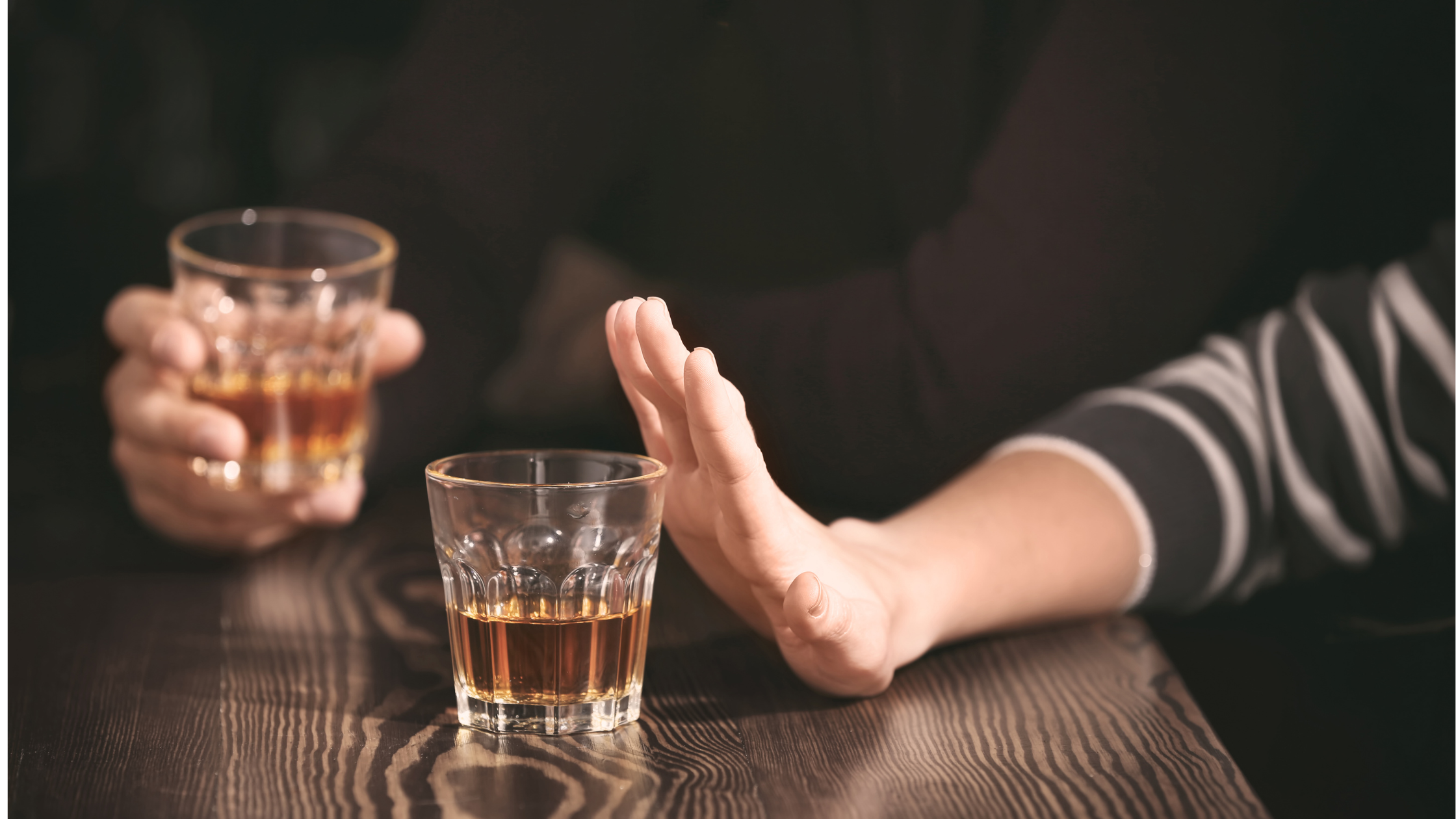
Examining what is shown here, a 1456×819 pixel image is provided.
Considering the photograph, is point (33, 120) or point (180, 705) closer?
point (180, 705)

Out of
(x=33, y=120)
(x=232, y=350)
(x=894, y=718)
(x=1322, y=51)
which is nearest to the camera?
(x=894, y=718)

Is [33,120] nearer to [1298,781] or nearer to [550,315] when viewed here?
[550,315]

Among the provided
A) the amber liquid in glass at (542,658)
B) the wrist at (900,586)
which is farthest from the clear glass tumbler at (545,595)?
the wrist at (900,586)

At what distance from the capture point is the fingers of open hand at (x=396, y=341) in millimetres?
853

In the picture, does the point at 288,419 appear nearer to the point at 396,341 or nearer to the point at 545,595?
the point at 396,341

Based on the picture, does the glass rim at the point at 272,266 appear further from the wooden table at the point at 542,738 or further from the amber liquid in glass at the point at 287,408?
the wooden table at the point at 542,738

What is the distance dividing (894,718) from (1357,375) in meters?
0.55

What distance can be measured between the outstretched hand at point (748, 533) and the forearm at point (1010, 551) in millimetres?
24

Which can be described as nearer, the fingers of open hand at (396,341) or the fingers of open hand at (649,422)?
the fingers of open hand at (649,422)

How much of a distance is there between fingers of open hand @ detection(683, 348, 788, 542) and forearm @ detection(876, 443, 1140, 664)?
100 millimetres


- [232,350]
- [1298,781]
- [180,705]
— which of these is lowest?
[1298,781]

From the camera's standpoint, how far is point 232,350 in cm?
72

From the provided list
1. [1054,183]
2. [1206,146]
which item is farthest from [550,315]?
[1206,146]

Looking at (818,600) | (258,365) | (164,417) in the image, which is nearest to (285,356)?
(258,365)
